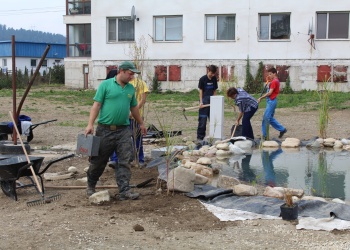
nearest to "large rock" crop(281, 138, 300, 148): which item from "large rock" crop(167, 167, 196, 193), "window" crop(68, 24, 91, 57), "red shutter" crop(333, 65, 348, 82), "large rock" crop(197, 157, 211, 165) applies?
"large rock" crop(197, 157, 211, 165)

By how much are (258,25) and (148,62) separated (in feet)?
19.6

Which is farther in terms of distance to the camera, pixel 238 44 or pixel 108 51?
pixel 108 51

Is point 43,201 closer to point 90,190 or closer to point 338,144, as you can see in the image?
point 90,190

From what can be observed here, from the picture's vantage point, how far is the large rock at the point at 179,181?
779 centimetres

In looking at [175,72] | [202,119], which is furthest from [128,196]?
[175,72]

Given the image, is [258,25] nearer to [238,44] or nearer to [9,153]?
[238,44]

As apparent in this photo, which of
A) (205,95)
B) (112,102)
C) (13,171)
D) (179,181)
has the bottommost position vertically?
(179,181)

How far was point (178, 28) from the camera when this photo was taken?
32.5 meters

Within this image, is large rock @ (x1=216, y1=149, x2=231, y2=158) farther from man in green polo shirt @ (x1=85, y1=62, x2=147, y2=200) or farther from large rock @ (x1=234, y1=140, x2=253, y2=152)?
man in green polo shirt @ (x1=85, y1=62, x2=147, y2=200)

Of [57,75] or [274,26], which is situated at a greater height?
[274,26]

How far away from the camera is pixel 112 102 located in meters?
7.61

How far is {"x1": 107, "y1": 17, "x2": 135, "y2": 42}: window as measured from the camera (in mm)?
33625

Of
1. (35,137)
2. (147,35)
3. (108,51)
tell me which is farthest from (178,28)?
(35,137)

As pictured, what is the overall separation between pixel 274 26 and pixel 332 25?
276cm
